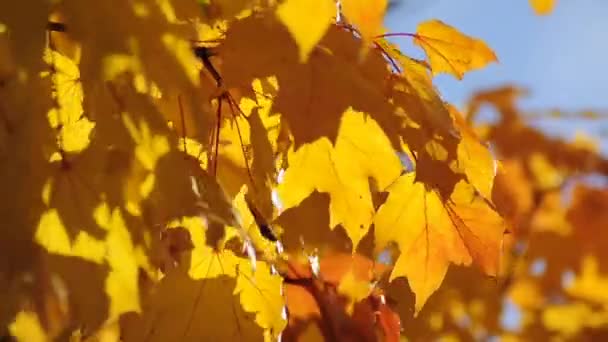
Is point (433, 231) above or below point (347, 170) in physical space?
below

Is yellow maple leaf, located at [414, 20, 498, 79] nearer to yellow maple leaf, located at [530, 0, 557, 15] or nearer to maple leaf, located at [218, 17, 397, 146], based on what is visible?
yellow maple leaf, located at [530, 0, 557, 15]

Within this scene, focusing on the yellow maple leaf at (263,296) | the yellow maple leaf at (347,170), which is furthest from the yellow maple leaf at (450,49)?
the yellow maple leaf at (263,296)

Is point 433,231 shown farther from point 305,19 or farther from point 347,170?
point 305,19

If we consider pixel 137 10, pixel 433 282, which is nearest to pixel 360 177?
pixel 433 282

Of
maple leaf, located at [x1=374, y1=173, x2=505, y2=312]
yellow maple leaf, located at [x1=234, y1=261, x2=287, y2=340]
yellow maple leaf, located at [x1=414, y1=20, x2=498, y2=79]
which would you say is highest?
yellow maple leaf, located at [x1=414, y1=20, x2=498, y2=79]

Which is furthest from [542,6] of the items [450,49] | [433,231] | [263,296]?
[263,296]

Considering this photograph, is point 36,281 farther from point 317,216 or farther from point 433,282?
point 433,282

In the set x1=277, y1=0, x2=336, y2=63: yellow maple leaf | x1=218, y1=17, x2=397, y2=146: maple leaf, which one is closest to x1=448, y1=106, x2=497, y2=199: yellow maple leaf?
x1=218, y1=17, x2=397, y2=146: maple leaf
